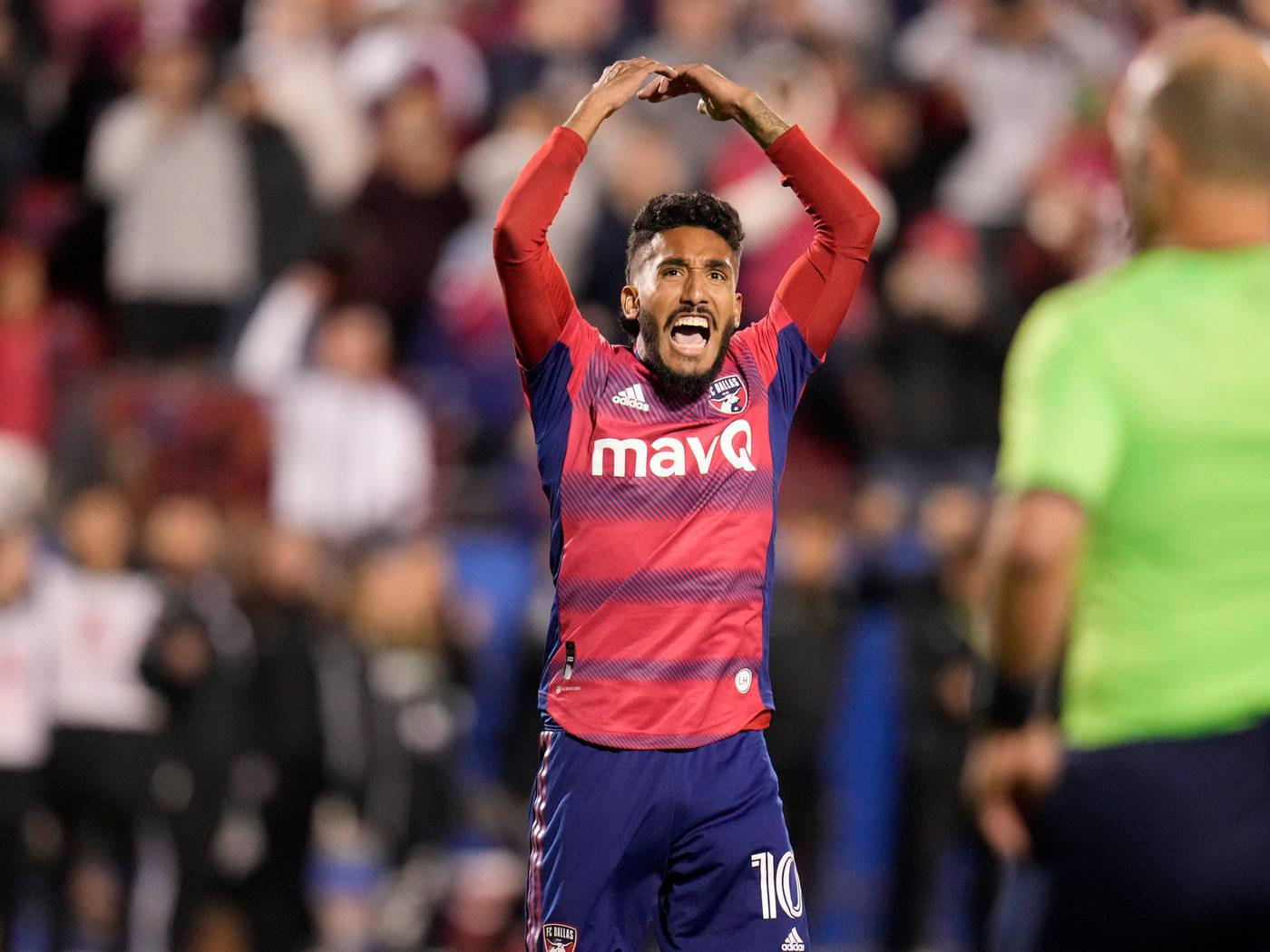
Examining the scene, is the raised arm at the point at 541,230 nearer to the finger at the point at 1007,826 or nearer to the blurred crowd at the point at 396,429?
the finger at the point at 1007,826

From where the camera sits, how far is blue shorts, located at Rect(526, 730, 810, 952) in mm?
4742

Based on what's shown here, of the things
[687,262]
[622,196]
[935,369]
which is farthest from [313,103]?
[687,262]

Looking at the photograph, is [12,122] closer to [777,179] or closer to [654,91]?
[777,179]

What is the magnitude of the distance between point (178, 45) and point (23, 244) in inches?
58.8

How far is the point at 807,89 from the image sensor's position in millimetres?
11219

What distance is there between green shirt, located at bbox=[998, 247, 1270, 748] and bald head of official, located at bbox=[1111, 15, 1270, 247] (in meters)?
0.15

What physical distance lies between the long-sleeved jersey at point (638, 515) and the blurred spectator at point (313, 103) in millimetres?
7130

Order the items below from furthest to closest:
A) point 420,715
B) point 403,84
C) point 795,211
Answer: point 403,84
point 795,211
point 420,715

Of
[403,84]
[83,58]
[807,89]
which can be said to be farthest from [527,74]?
[83,58]

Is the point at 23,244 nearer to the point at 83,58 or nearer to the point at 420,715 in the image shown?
the point at 83,58

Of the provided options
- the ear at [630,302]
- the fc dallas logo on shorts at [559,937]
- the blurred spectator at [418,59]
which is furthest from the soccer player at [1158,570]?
the blurred spectator at [418,59]

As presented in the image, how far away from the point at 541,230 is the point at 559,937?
5.63ft

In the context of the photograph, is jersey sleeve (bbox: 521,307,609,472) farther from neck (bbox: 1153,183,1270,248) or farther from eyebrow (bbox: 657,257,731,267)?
neck (bbox: 1153,183,1270,248)

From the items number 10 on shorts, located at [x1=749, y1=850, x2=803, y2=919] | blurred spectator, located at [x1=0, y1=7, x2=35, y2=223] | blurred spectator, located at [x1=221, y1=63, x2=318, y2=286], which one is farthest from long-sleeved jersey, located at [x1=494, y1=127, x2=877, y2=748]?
blurred spectator, located at [x1=0, y1=7, x2=35, y2=223]
